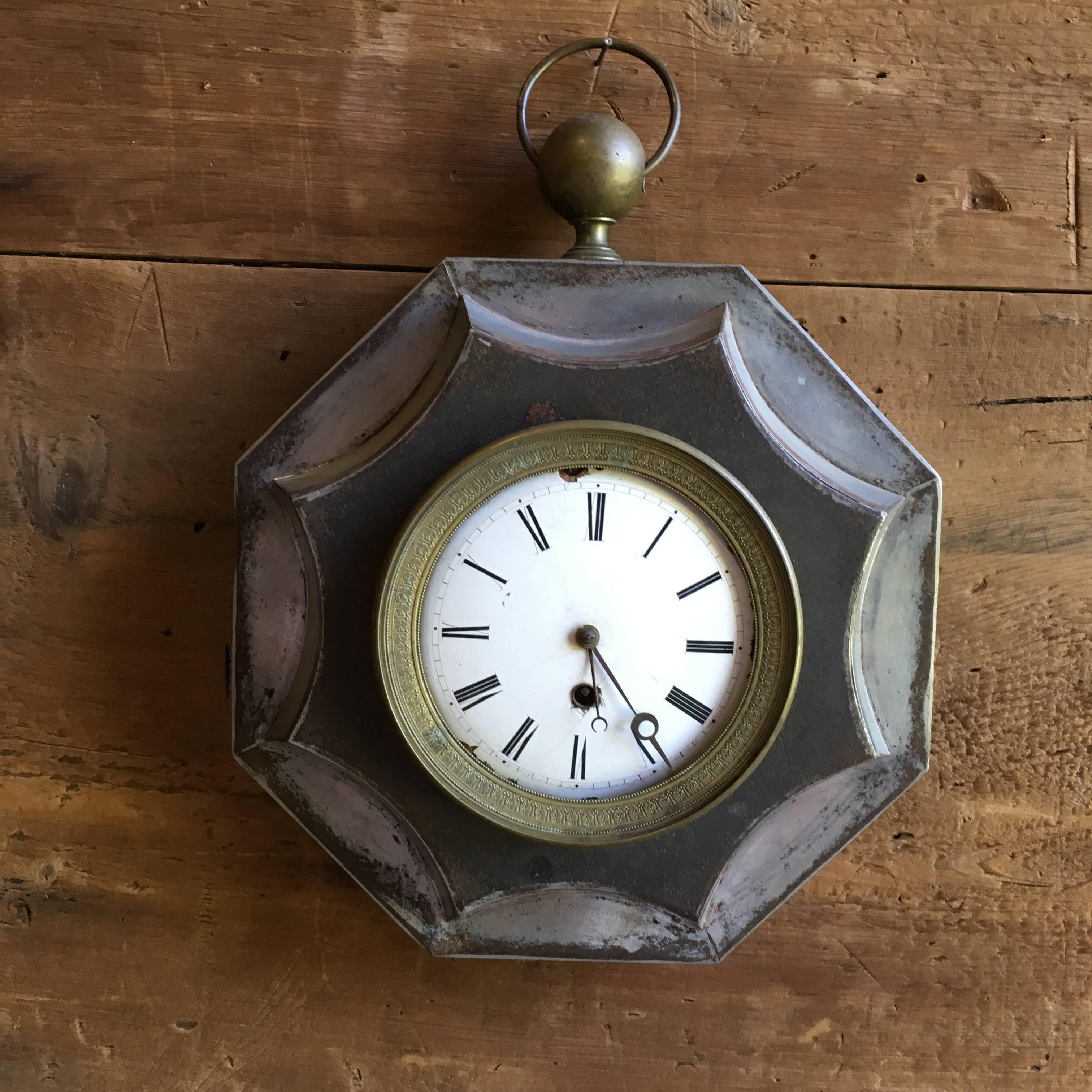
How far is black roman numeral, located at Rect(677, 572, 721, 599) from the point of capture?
701mm

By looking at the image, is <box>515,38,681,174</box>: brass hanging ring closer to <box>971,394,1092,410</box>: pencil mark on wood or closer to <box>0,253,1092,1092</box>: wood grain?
<box>0,253,1092,1092</box>: wood grain

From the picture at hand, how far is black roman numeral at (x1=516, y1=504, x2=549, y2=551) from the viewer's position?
2.27 ft

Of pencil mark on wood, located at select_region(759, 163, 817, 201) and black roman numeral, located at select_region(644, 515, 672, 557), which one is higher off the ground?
pencil mark on wood, located at select_region(759, 163, 817, 201)

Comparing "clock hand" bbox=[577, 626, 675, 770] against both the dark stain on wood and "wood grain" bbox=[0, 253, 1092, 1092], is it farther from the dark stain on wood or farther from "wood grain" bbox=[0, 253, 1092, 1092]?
the dark stain on wood

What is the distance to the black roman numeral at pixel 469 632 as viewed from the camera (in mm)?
697

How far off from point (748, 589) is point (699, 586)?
38mm

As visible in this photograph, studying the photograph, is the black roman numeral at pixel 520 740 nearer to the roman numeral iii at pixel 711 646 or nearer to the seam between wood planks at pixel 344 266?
the roman numeral iii at pixel 711 646

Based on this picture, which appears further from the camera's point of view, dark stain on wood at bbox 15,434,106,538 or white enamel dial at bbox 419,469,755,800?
dark stain on wood at bbox 15,434,106,538

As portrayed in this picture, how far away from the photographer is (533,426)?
695 mm

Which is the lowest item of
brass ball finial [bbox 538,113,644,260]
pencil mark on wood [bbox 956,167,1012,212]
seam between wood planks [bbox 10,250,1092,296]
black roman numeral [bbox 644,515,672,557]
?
black roman numeral [bbox 644,515,672,557]

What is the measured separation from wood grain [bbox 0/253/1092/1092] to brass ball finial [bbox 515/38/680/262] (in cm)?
22

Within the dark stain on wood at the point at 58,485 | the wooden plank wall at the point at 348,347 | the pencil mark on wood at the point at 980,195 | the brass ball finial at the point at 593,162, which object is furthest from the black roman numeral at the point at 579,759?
the pencil mark on wood at the point at 980,195

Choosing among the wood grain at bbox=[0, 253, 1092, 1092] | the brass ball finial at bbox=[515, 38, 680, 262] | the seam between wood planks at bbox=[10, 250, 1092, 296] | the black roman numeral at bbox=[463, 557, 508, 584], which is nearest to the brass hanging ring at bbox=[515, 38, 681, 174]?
the brass ball finial at bbox=[515, 38, 680, 262]

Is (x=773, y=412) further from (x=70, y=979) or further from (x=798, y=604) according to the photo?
(x=70, y=979)
